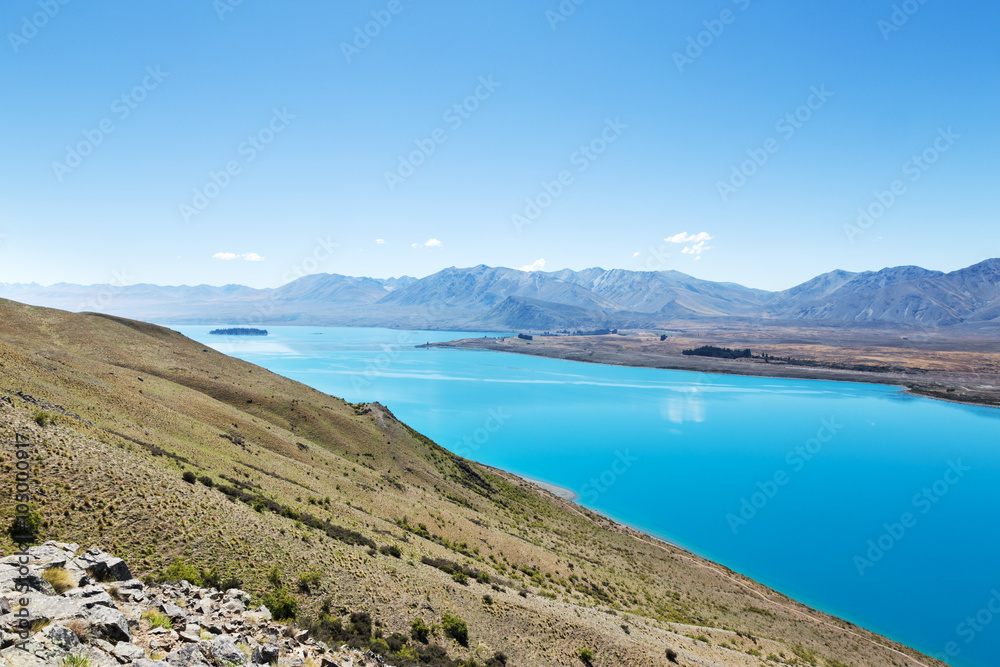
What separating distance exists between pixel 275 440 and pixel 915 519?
57.7 meters

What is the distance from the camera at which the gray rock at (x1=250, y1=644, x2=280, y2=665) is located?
30.3 feet

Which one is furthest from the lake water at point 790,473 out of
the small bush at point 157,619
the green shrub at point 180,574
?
the small bush at point 157,619

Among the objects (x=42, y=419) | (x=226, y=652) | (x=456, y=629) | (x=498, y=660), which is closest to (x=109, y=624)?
(x=226, y=652)

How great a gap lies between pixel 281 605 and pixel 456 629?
520cm

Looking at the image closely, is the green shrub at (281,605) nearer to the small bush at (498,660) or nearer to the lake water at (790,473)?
the small bush at (498,660)

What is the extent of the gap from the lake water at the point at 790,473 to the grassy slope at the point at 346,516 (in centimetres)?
666

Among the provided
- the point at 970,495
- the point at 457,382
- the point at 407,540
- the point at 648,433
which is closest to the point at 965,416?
the point at 970,495

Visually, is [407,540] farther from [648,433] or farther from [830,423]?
[830,423]

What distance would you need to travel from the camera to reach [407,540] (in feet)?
71.1

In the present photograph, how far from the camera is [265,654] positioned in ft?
30.7

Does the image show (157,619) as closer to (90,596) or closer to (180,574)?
(90,596)

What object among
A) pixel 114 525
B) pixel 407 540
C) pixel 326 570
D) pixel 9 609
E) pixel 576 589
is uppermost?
pixel 9 609

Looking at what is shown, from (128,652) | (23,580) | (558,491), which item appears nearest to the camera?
(128,652)

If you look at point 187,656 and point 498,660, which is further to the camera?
point 498,660
